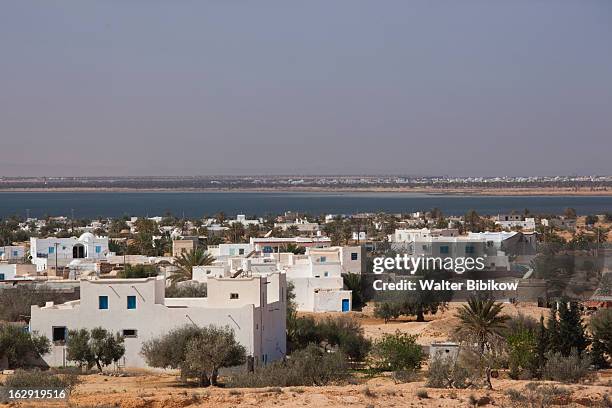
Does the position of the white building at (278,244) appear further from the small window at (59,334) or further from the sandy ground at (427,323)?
the small window at (59,334)

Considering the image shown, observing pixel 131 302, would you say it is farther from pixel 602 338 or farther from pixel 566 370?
pixel 602 338

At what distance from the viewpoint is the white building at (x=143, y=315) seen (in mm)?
27828

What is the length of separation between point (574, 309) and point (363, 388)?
1128 centimetres

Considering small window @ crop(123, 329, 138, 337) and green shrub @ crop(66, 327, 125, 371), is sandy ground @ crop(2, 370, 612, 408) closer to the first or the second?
green shrub @ crop(66, 327, 125, 371)

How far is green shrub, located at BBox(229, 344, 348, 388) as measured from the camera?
71.7 feet

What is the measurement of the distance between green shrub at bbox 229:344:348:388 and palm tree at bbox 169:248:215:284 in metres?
19.4

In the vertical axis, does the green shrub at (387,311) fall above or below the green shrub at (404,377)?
below

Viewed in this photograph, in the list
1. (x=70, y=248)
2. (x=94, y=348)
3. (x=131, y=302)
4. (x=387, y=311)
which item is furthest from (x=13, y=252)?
(x=94, y=348)

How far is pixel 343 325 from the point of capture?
3334 cm

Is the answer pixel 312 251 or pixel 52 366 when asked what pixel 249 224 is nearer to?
pixel 312 251

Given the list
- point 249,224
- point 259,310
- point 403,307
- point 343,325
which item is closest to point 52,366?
point 259,310

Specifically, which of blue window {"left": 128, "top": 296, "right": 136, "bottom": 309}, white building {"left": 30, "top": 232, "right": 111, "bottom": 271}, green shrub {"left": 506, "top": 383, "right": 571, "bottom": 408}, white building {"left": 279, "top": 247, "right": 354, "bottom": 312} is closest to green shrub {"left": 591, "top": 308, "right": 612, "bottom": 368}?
green shrub {"left": 506, "top": 383, "right": 571, "bottom": 408}

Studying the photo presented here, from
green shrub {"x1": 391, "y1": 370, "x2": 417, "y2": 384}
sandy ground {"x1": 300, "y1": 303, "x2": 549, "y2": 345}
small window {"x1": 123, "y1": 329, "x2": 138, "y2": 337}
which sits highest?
small window {"x1": 123, "y1": 329, "x2": 138, "y2": 337}

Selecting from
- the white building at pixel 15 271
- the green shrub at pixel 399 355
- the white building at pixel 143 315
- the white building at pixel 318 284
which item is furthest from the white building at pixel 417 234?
the white building at pixel 143 315
